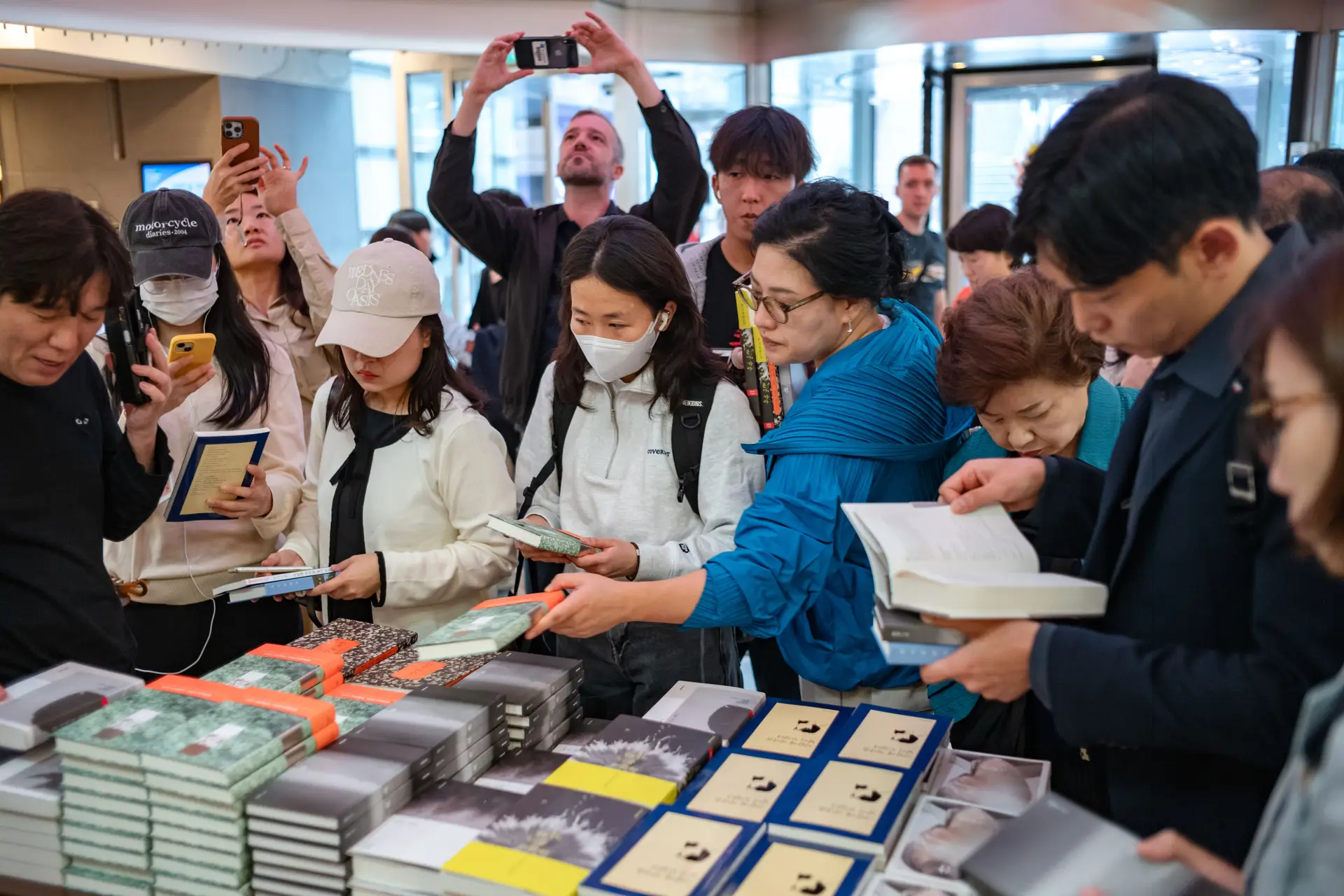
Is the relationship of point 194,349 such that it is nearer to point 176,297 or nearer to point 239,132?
point 176,297

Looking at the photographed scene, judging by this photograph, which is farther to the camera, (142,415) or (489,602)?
(142,415)

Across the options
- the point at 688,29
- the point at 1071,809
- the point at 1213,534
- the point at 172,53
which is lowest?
the point at 1071,809

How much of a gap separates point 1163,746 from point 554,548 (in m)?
1.11

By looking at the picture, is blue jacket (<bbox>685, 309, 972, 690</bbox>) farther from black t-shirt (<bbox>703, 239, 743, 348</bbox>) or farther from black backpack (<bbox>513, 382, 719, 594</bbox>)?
black t-shirt (<bbox>703, 239, 743, 348</bbox>)

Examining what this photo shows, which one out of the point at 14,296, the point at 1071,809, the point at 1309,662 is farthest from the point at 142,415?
the point at 1309,662

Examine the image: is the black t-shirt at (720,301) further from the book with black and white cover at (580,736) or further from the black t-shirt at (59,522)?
the black t-shirt at (59,522)

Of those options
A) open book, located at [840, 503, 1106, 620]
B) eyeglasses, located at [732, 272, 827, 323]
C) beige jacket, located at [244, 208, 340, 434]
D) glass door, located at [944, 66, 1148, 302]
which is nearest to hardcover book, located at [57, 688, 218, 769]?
open book, located at [840, 503, 1106, 620]

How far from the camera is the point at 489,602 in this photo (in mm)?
1862

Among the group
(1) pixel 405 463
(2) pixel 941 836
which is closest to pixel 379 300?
(1) pixel 405 463

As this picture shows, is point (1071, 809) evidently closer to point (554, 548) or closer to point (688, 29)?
point (554, 548)

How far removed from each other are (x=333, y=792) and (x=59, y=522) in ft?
2.89

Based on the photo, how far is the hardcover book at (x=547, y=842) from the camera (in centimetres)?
133

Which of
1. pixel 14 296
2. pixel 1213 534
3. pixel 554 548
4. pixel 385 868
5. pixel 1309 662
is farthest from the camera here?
pixel 554 548

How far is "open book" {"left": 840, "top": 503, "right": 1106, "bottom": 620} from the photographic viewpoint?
1307 mm
